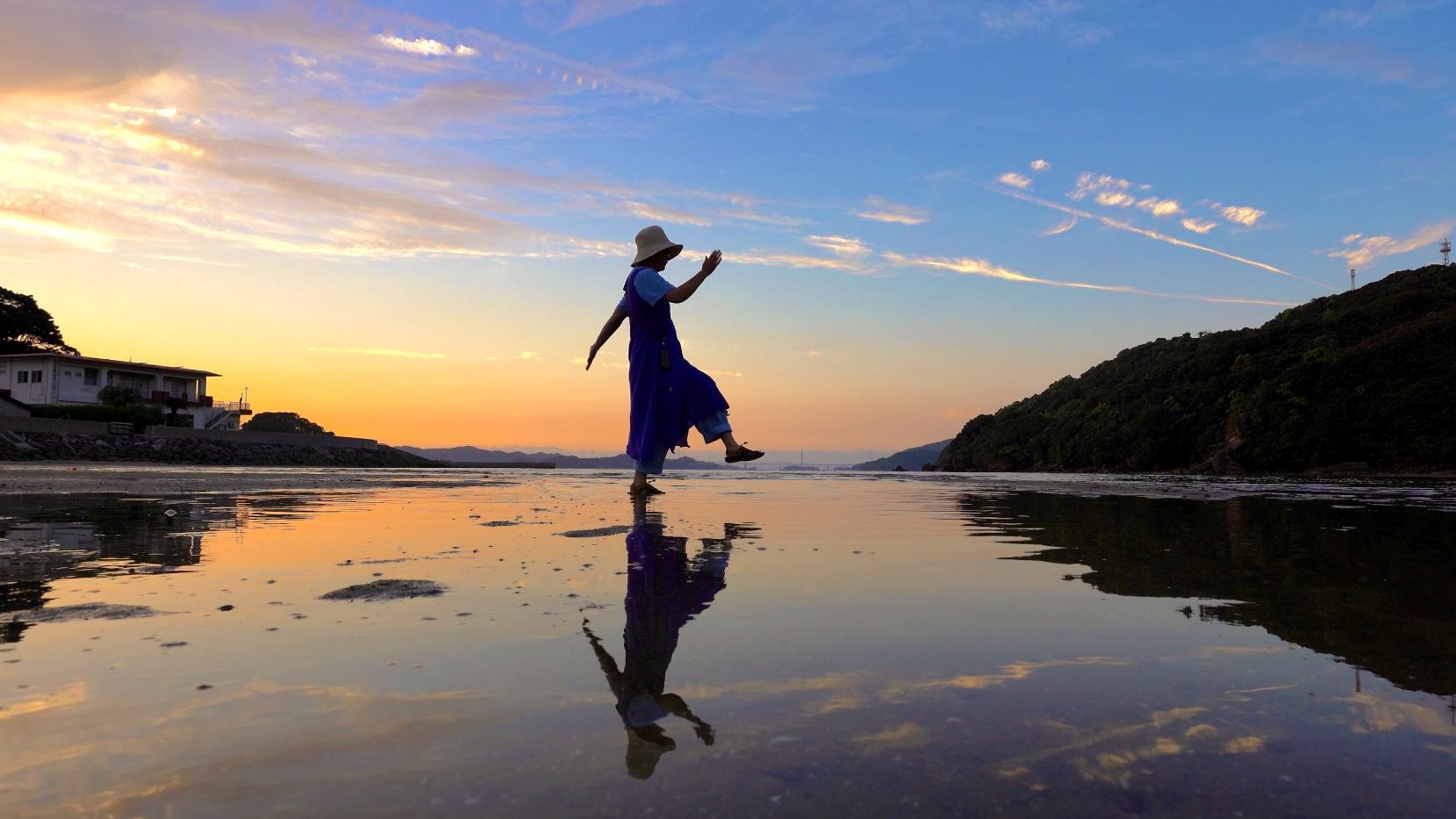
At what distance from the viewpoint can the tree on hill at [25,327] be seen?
70375 mm

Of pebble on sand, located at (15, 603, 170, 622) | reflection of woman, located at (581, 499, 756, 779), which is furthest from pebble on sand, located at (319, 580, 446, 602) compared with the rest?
reflection of woman, located at (581, 499, 756, 779)

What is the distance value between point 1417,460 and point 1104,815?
2156 inches

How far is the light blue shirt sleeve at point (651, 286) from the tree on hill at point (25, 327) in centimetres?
8291

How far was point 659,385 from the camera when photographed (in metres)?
8.67

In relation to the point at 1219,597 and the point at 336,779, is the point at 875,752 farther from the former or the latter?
the point at 1219,597

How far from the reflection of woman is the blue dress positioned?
10.5 feet

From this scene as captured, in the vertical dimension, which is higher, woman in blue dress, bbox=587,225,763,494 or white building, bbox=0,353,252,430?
white building, bbox=0,353,252,430

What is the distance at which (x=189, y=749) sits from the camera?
1618 mm

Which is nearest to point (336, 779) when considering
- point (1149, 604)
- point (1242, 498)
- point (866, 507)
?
point (1149, 604)

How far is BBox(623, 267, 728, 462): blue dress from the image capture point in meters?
8.66

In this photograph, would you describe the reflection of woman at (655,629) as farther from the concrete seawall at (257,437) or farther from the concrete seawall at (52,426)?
the concrete seawall at (257,437)

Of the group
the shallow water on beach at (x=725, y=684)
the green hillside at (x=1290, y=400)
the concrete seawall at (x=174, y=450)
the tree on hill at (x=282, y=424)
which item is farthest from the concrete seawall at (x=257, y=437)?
the green hillside at (x=1290, y=400)

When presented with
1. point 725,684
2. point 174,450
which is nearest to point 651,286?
point 725,684

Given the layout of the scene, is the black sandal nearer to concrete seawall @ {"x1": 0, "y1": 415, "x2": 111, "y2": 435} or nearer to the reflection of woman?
the reflection of woman
